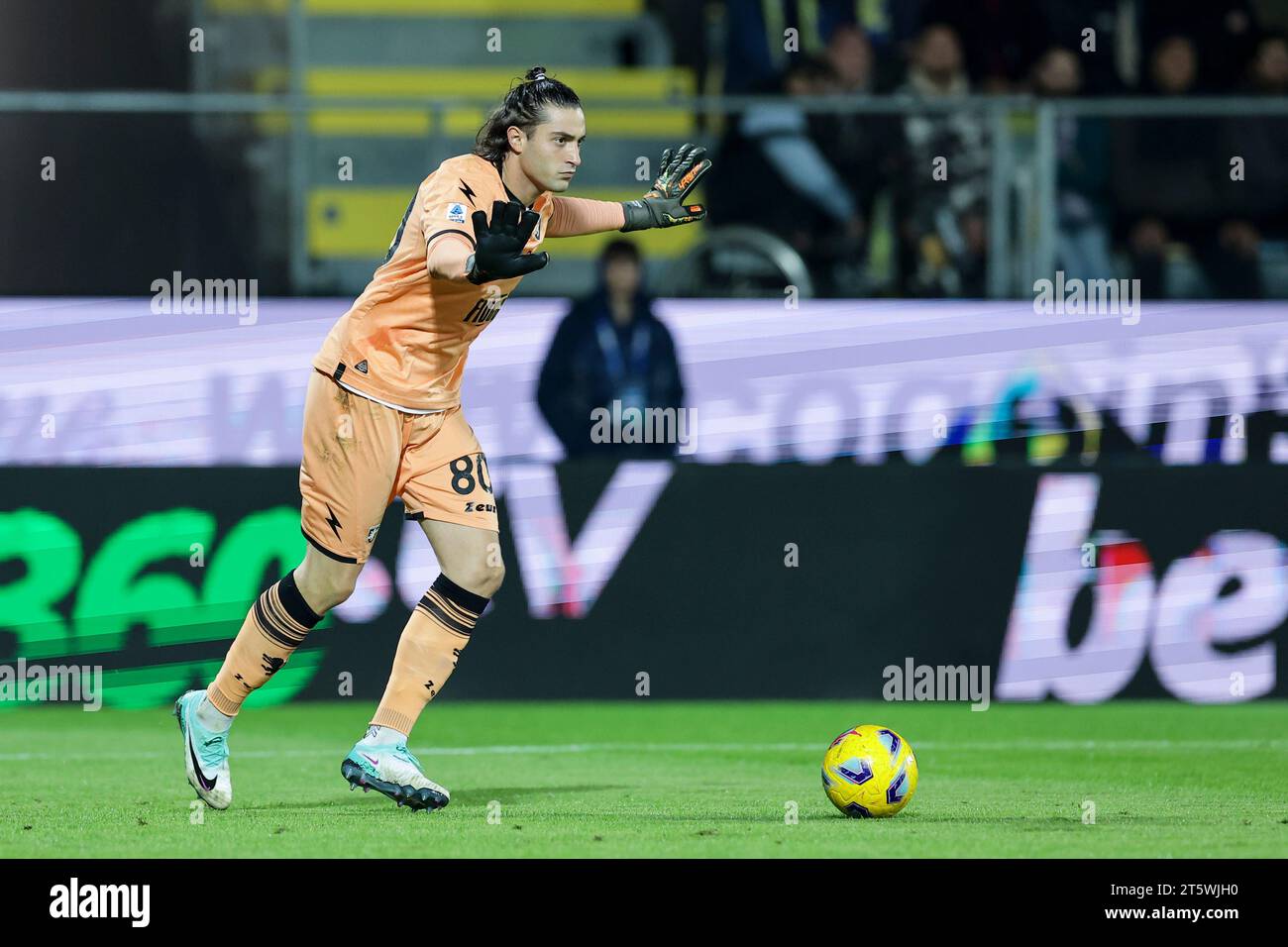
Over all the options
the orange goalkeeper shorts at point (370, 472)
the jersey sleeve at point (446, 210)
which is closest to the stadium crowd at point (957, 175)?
the orange goalkeeper shorts at point (370, 472)

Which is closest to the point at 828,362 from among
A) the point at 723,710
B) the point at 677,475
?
the point at 677,475

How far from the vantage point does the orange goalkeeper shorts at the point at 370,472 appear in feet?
Answer: 24.1

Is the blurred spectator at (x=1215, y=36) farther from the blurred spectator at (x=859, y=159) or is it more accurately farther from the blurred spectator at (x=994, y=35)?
the blurred spectator at (x=859, y=159)

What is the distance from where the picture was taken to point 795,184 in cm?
1238

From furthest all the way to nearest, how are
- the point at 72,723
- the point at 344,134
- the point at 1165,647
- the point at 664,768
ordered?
1. the point at 344,134
2. the point at 1165,647
3. the point at 72,723
4. the point at 664,768

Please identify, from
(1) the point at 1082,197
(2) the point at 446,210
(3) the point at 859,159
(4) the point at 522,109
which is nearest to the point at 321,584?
(2) the point at 446,210

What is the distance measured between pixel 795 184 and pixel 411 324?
214 inches

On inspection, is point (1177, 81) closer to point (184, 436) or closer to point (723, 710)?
point (723, 710)

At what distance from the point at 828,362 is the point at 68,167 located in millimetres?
4556

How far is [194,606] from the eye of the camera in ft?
36.4

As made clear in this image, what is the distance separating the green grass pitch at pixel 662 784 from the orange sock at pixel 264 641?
0.42 m

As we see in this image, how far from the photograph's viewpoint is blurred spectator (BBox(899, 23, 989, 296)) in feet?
39.8

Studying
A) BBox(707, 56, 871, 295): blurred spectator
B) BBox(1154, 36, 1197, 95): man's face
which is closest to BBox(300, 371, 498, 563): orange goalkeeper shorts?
BBox(707, 56, 871, 295): blurred spectator

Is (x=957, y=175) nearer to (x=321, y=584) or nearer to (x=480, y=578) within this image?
(x=480, y=578)
